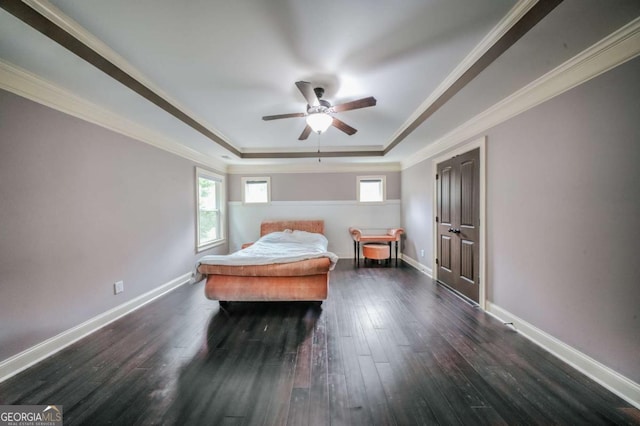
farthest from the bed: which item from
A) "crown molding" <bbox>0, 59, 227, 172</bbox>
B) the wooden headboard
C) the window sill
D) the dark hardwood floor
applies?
the wooden headboard

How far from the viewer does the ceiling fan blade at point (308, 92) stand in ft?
6.36

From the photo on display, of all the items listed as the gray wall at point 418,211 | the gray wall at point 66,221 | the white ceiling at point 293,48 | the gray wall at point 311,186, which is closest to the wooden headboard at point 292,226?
the gray wall at point 311,186

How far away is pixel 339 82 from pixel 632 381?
10.2 ft

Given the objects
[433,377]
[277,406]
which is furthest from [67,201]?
[433,377]

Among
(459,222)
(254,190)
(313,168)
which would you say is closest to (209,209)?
(254,190)

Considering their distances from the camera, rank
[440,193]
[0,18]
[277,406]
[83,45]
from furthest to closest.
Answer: [440,193], [83,45], [277,406], [0,18]

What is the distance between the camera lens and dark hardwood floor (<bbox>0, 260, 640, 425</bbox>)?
1.40 m

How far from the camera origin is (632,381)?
148 cm

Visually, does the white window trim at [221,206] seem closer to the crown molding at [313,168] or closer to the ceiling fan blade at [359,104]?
the crown molding at [313,168]

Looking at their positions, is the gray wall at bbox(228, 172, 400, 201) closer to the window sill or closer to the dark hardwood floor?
the window sill

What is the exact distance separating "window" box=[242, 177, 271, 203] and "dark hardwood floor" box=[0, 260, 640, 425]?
133 inches

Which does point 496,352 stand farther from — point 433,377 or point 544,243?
point 544,243

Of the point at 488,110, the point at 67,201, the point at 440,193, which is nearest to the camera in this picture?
the point at 67,201

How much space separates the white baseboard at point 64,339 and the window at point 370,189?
14.6 ft
